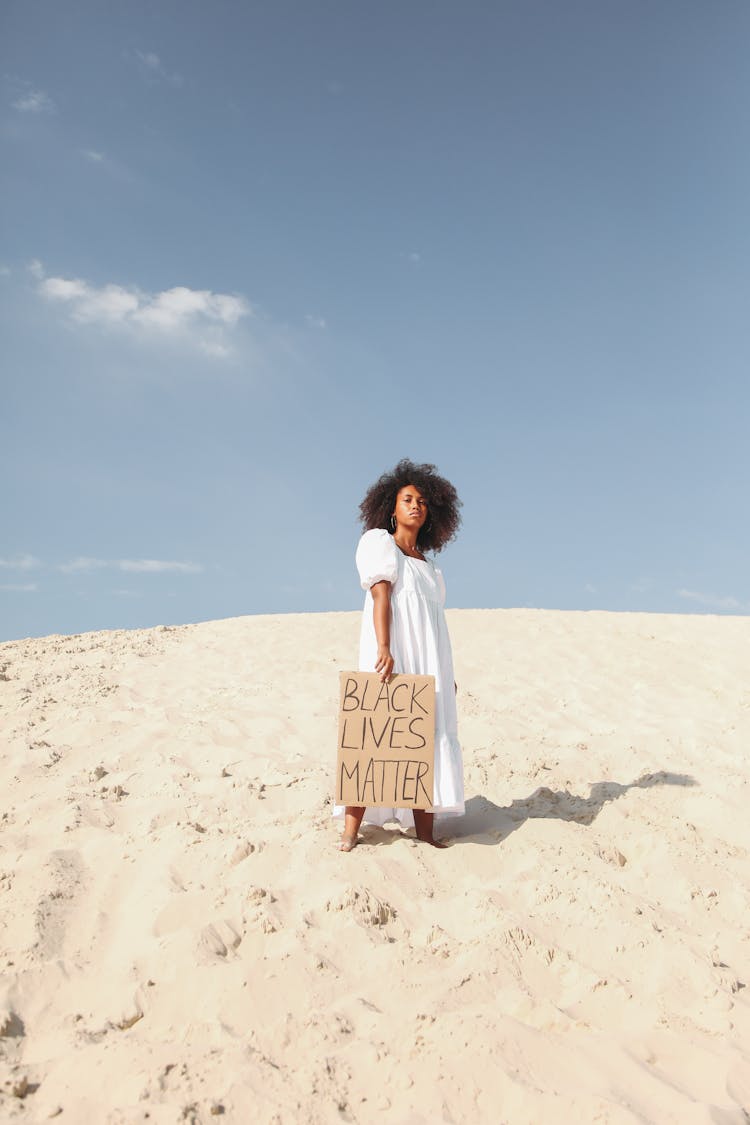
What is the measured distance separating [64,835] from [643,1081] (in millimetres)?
3023

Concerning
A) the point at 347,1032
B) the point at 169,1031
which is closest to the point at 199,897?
the point at 169,1031

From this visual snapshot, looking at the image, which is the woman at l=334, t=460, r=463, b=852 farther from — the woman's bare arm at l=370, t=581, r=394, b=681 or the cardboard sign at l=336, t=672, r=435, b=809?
the cardboard sign at l=336, t=672, r=435, b=809

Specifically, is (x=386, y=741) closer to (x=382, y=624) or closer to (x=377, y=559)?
(x=382, y=624)

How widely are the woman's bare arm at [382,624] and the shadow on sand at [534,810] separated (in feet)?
3.26

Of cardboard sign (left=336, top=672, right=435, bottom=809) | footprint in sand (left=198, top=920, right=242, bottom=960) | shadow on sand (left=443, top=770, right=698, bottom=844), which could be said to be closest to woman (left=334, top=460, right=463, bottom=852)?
cardboard sign (left=336, top=672, right=435, bottom=809)

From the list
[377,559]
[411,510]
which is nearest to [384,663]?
[377,559]

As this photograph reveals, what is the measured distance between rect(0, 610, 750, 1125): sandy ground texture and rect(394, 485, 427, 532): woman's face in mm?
1732

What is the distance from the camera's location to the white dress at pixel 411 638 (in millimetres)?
3959

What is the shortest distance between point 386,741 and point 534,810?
1.37 m

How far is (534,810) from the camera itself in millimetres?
4594

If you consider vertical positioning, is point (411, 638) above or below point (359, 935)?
above

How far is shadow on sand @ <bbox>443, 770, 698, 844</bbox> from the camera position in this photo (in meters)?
4.07

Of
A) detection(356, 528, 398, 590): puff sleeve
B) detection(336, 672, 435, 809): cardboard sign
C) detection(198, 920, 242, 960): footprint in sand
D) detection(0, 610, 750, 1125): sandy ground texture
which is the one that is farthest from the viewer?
detection(356, 528, 398, 590): puff sleeve

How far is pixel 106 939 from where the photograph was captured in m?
2.95
